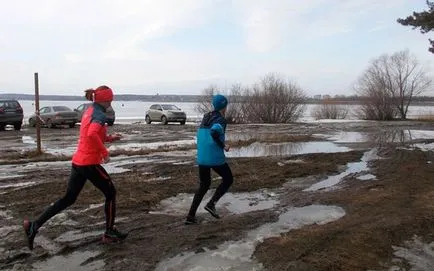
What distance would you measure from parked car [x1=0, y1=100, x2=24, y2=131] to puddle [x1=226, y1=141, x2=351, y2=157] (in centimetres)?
1772

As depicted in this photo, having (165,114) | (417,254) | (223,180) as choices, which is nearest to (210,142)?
(223,180)

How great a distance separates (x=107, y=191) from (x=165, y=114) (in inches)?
1382

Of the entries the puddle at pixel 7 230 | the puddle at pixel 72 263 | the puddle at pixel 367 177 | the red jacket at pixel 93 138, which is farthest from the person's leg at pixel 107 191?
the puddle at pixel 367 177

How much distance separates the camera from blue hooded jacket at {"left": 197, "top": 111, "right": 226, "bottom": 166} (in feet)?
22.4

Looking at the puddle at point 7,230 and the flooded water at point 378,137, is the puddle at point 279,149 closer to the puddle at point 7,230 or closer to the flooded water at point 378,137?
the flooded water at point 378,137

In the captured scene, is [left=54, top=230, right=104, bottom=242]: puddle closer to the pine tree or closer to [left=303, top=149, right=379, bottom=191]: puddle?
[left=303, top=149, right=379, bottom=191]: puddle

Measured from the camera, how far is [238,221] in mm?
7062

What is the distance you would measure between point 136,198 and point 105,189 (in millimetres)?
2622

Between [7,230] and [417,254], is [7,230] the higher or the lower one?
the lower one

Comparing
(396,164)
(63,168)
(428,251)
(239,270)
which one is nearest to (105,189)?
(239,270)

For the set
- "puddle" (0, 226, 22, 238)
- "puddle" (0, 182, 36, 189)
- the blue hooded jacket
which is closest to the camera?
"puddle" (0, 226, 22, 238)

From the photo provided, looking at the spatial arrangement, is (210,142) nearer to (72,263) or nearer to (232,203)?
(232,203)

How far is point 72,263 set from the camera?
17.7ft

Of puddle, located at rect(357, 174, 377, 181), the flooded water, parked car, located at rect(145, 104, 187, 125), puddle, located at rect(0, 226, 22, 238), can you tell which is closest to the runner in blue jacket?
puddle, located at rect(0, 226, 22, 238)
